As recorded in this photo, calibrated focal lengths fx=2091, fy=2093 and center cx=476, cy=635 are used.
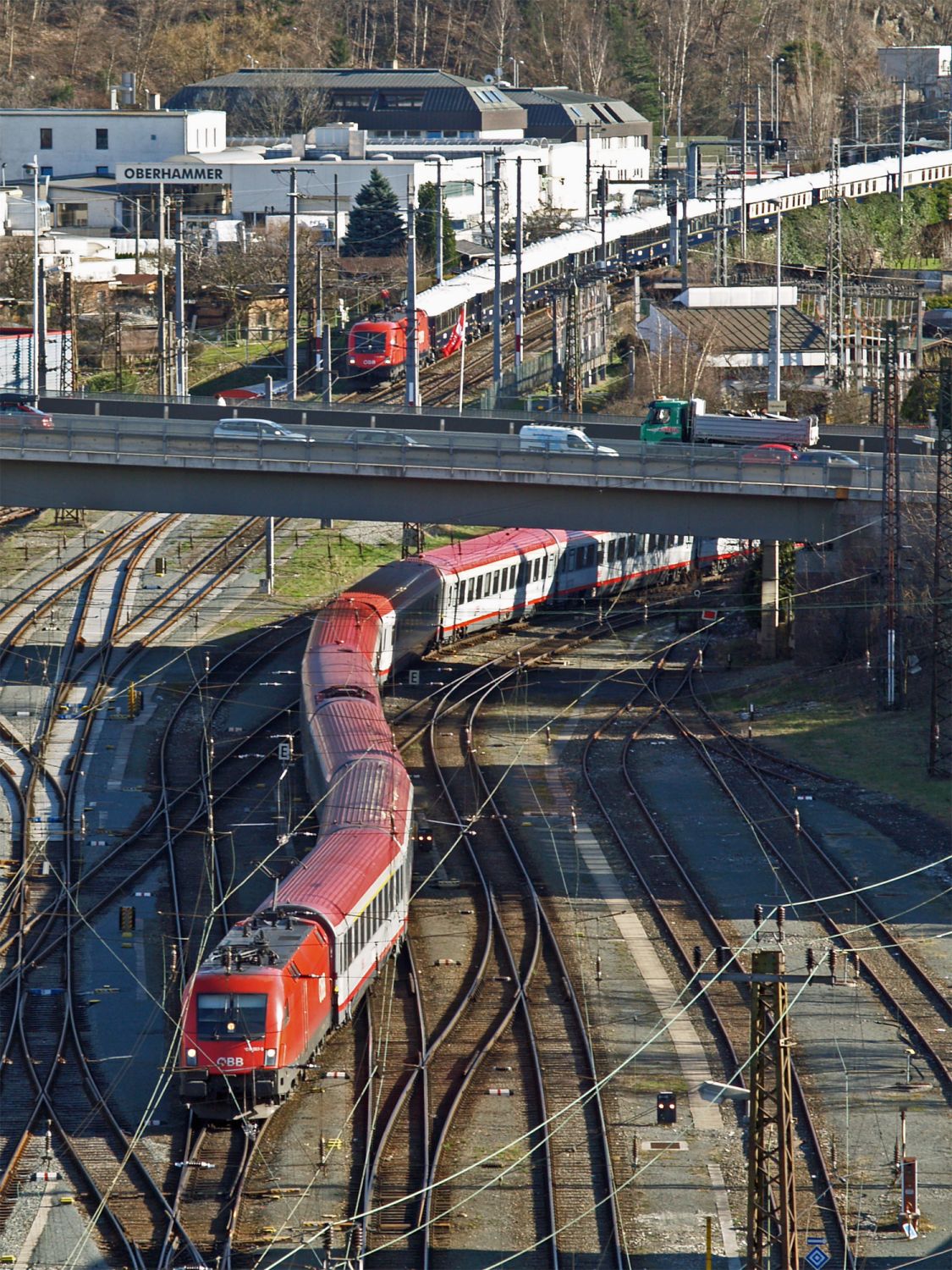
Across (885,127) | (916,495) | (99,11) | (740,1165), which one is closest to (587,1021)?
(740,1165)

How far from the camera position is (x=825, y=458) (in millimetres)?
42812

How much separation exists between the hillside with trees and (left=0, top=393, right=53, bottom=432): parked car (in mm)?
80872

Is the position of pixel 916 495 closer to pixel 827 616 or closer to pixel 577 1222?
pixel 827 616

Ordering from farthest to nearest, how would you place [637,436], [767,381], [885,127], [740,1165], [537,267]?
[885,127] < [537,267] < [767,381] < [637,436] < [740,1165]

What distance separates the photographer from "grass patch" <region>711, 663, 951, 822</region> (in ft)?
122

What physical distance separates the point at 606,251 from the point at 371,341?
874 inches

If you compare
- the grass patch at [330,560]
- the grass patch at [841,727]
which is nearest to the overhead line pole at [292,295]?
the grass patch at [330,560]

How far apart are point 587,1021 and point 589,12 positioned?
130 meters

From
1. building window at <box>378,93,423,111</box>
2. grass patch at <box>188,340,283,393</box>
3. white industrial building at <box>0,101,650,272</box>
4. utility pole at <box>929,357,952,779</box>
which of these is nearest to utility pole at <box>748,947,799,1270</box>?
utility pole at <box>929,357,952,779</box>

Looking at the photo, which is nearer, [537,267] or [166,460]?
[166,460]

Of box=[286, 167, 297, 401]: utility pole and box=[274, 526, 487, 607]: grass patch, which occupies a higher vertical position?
box=[286, 167, 297, 401]: utility pole

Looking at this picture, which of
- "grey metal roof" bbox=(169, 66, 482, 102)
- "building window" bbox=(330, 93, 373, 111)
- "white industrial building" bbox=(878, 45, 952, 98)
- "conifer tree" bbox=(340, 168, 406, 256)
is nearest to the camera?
"conifer tree" bbox=(340, 168, 406, 256)

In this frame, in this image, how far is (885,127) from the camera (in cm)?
13125

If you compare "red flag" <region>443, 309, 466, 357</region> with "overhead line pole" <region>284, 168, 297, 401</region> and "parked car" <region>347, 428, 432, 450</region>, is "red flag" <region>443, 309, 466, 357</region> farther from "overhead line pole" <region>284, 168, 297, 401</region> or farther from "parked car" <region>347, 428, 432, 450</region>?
"parked car" <region>347, 428, 432, 450</region>
